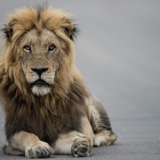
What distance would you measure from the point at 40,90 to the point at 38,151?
69 centimetres

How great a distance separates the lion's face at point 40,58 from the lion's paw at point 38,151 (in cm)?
63

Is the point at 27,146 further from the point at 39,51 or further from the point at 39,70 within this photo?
the point at 39,51

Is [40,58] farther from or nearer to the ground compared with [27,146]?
farther from the ground

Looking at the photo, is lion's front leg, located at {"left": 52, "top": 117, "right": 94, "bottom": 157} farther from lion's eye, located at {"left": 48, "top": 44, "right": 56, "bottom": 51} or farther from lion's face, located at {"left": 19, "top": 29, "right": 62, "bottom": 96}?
lion's eye, located at {"left": 48, "top": 44, "right": 56, "bottom": 51}

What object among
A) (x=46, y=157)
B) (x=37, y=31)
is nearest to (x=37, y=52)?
(x=37, y=31)

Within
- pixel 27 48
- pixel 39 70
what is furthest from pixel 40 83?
pixel 27 48

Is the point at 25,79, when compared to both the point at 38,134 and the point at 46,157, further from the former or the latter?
the point at 46,157

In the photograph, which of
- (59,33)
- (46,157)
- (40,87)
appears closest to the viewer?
(46,157)

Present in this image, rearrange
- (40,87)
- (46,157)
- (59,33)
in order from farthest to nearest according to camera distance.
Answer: (59,33), (40,87), (46,157)

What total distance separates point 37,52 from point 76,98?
72cm

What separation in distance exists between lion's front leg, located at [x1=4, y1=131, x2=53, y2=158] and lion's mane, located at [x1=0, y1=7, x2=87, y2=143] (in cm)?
11

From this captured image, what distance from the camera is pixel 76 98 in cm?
429

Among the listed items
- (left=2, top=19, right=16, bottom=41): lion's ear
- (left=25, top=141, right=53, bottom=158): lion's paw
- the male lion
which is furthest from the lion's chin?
(left=2, top=19, right=16, bottom=41): lion's ear

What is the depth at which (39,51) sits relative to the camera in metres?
3.96
